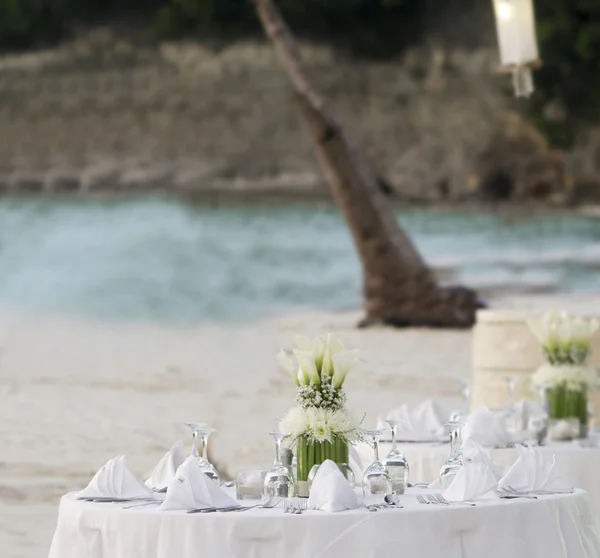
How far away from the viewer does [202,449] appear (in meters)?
3.42

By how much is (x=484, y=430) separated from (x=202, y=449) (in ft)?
4.15

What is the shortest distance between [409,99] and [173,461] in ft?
43.8

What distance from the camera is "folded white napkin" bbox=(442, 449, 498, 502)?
3266 mm

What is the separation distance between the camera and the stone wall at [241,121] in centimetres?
1644

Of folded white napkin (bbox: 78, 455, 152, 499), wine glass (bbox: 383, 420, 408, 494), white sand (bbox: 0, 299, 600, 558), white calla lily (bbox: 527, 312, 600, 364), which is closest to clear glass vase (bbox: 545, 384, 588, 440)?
white calla lily (bbox: 527, 312, 600, 364)

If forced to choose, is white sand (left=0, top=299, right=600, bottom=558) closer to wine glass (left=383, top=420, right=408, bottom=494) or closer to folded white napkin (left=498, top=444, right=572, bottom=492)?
wine glass (left=383, top=420, right=408, bottom=494)

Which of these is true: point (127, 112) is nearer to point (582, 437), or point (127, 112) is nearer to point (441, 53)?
point (441, 53)

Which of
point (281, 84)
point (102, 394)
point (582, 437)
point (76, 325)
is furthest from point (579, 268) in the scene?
point (582, 437)

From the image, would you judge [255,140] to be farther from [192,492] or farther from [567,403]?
[192,492]

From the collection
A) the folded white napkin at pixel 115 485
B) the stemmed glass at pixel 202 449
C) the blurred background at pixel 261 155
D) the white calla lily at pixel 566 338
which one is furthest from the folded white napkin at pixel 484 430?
the blurred background at pixel 261 155

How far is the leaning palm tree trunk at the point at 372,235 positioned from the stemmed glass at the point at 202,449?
998cm

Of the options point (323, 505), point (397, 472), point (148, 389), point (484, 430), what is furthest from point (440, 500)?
point (148, 389)

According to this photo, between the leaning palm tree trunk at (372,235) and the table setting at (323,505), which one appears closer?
the table setting at (323,505)

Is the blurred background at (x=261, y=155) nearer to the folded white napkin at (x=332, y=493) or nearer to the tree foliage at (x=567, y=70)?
the tree foliage at (x=567, y=70)
